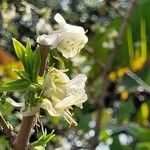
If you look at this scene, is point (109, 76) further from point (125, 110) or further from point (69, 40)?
point (69, 40)

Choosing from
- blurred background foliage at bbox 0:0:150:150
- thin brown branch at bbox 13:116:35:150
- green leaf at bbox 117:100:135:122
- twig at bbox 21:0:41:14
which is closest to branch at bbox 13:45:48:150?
thin brown branch at bbox 13:116:35:150

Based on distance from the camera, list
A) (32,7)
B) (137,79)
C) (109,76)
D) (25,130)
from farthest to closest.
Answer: (137,79), (109,76), (32,7), (25,130)

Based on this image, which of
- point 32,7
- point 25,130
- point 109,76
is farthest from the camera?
point 109,76

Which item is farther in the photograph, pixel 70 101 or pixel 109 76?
pixel 109 76

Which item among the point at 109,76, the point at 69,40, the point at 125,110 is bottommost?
the point at 125,110

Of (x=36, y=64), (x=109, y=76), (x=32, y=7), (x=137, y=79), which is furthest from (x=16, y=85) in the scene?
(x=137, y=79)

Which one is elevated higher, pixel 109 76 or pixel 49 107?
pixel 49 107
